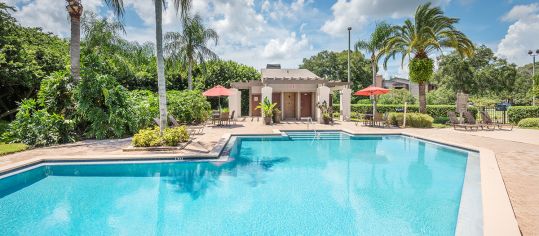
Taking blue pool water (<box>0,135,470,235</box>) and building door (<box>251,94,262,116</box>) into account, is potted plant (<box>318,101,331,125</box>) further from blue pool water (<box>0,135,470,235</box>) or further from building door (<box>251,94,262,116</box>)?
blue pool water (<box>0,135,470,235</box>)

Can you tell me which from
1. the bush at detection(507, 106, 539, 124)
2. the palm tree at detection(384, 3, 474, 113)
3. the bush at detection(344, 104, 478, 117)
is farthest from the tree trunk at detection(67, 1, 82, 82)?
the bush at detection(507, 106, 539, 124)

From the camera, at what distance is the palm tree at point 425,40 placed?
17422mm

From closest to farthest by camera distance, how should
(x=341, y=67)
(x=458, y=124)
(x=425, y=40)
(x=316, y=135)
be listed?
(x=316, y=135) → (x=458, y=124) → (x=425, y=40) → (x=341, y=67)

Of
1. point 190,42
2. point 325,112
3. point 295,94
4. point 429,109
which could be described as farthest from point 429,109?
point 190,42

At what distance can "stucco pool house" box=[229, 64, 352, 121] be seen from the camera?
21.6 m

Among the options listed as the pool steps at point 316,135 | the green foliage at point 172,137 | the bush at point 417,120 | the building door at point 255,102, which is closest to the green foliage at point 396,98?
the bush at point 417,120

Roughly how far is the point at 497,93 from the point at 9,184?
167 ft

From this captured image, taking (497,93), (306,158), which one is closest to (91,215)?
(306,158)

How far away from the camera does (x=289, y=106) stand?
24.7 meters

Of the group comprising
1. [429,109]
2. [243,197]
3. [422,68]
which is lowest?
[243,197]

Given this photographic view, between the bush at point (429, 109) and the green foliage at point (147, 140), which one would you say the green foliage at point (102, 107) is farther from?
the bush at point (429, 109)

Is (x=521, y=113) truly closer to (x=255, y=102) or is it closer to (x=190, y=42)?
(x=255, y=102)

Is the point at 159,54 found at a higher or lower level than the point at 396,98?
higher

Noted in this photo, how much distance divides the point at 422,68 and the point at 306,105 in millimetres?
9730
